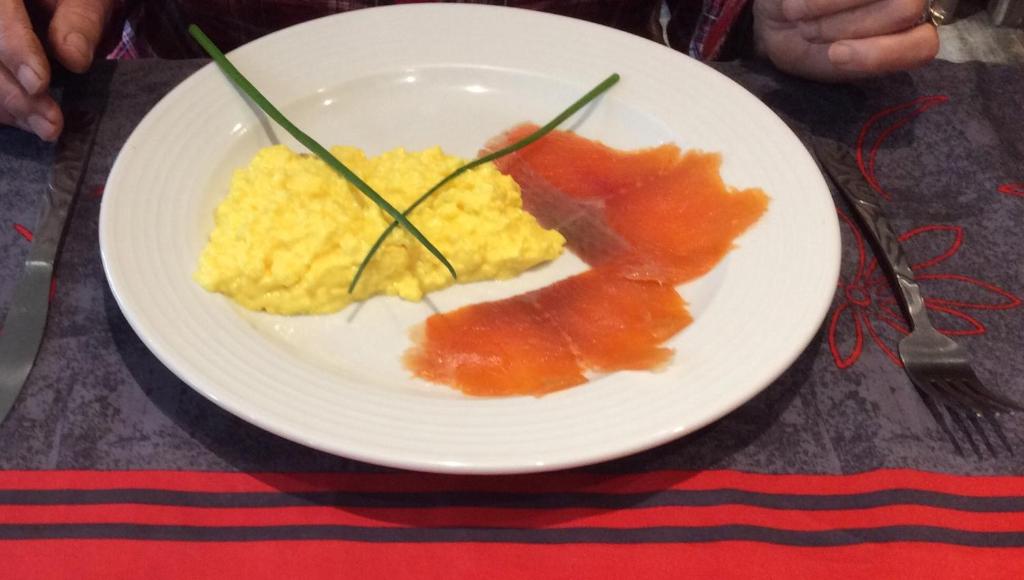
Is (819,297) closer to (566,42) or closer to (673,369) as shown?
(673,369)

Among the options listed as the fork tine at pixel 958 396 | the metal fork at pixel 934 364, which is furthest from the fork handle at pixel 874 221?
the fork tine at pixel 958 396

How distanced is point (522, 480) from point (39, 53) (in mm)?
1002

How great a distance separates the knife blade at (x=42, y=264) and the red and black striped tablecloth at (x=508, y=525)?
170 millimetres

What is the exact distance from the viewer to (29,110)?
4.12ft

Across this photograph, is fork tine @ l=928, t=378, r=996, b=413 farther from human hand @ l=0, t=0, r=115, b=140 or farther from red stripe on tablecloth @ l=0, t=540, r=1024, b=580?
human hand @ l=0, t=0, r=115, b=140

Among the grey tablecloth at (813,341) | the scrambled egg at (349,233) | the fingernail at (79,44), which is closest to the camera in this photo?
the grey tablecloth at (813,341)

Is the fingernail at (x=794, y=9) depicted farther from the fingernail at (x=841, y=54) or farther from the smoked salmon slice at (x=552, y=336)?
the smoked salmon slice at (x=552, y=336)

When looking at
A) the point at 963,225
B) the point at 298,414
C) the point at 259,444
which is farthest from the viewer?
the point at 963,225

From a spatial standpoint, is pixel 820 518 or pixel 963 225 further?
pixel 963 225

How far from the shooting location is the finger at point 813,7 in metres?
1.39

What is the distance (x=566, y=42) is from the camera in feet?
4.82

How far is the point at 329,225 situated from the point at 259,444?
0.32 m

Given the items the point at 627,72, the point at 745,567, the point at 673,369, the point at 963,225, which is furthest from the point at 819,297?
the point at 627,72

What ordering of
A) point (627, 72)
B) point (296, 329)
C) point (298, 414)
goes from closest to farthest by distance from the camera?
point (298, 414) < point (296, 329) < point (627, 72)
